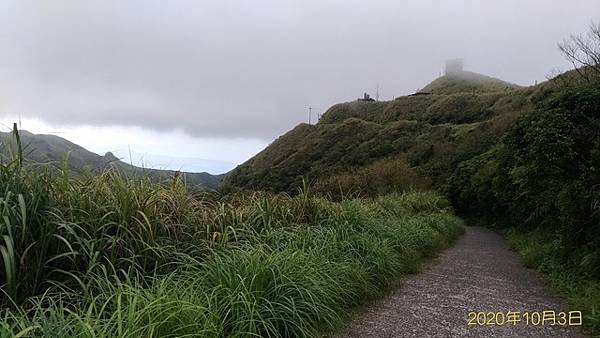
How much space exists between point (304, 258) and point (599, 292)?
12.0 feet

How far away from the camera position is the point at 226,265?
361 cm

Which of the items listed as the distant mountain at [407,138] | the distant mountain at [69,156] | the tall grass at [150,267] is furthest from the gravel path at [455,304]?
the distant mountain at [407,138]

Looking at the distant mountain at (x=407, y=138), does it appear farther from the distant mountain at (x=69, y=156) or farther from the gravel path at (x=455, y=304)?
the distant mountain at (x=69, y=156)

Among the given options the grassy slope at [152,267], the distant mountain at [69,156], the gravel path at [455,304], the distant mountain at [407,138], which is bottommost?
the gravel path at [455,304]

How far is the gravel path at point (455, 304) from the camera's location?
4.09 metres

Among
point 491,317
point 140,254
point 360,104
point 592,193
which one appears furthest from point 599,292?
point 360,104

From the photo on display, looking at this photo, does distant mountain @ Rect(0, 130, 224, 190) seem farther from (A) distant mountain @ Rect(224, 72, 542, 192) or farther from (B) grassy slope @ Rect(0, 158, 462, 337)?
(A) distant mountain @ Rect(224, 72, 542, 192)

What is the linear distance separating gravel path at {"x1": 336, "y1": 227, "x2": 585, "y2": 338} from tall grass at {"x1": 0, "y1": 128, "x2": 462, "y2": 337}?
0.33 metres

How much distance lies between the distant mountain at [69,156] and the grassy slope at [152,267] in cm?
25

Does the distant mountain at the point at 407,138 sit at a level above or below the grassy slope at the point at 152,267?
above

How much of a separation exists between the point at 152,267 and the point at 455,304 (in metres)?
3.35

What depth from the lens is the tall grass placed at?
2.57 metres

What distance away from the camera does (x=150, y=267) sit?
368cm

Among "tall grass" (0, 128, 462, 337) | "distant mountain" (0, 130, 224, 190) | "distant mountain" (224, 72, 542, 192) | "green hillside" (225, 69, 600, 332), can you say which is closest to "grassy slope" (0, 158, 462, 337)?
"tall grass" (0, 128, 462, 337)
